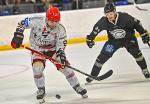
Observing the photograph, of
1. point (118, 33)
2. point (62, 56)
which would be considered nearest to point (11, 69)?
point (118, 33)

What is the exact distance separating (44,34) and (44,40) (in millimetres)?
81

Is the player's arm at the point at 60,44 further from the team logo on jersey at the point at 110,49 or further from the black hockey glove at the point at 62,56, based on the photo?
the team logo on jersey at the point at 110,49

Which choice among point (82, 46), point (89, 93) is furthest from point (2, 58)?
point (89, 93)

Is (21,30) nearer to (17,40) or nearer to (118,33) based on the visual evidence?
(17,40)

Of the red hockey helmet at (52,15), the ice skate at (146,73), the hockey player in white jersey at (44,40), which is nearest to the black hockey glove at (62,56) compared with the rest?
the hockey player in white jersey at (44,40)

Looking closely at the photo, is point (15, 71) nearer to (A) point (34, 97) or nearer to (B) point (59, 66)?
(A) point (34, 97)

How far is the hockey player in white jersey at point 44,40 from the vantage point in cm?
525

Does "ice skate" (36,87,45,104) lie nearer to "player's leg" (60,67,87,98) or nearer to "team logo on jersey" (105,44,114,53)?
"player's leg" (60,67,87,98)

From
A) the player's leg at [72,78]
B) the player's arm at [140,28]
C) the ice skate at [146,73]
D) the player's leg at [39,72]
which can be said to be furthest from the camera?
the ice skate at [146,73]

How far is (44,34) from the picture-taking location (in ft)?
17.6

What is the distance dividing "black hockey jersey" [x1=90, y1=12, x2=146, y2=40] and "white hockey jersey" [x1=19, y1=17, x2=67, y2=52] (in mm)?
947

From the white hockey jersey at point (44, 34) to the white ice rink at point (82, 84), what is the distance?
24.0 inches

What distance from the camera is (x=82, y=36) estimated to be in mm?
10367

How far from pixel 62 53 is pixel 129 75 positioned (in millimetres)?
1771
